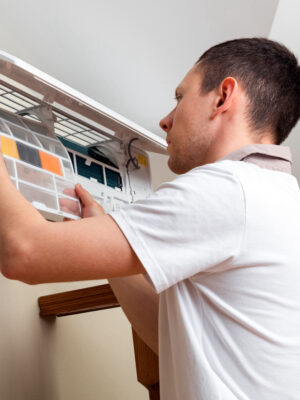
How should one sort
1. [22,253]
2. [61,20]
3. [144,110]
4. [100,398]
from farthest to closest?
[144,110]
[100,398]
[61,20]
[22,253]

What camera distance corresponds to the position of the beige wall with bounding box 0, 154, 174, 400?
1579 mm

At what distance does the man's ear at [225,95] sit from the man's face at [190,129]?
16mm

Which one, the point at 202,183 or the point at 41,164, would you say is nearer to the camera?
the point at 202,183

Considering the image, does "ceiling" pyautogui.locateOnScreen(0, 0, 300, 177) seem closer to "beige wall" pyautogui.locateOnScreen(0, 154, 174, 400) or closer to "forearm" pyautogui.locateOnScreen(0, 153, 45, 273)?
"beige wall" pyautogui.locateOnScreen(0, 154, 174, 400)

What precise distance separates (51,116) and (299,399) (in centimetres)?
74

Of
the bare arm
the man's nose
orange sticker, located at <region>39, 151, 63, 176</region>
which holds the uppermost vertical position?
the man's nose

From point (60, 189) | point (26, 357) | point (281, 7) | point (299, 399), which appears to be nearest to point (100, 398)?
point (26, 357)

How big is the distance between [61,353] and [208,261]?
3.65 feet

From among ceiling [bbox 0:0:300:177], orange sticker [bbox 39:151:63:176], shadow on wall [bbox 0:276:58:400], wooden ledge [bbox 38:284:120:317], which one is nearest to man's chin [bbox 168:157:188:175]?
orange sticker [bbox 39:151:63:176]

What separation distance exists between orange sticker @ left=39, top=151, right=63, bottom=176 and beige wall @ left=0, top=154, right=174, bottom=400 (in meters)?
0.60

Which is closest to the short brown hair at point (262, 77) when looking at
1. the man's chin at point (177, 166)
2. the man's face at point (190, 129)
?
the man's face at point (190, 129)

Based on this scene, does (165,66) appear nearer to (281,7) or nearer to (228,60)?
(281,7)

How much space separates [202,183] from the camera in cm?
81

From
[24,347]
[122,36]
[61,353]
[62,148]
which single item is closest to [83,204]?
[62,148]
